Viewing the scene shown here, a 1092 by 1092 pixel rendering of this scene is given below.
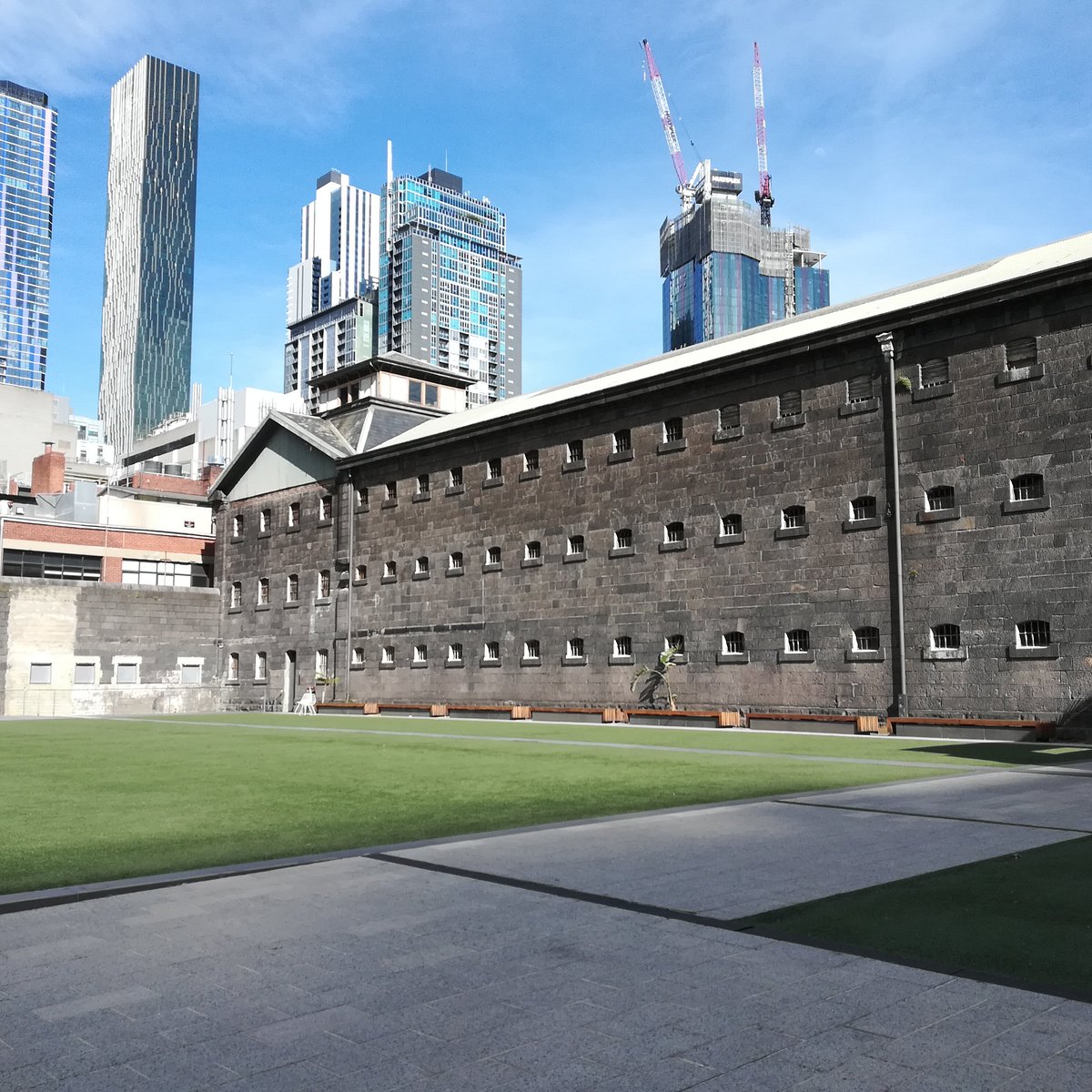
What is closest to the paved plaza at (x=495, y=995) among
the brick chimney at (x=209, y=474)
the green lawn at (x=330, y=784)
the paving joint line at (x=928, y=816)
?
the green lawn at (x=330, y=784)

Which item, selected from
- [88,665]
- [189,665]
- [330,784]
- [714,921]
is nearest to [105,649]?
[88,665]

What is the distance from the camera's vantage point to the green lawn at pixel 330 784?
9492mm

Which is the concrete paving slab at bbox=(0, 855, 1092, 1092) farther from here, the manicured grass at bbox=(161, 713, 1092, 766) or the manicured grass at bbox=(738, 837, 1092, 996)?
the manicured grass at bbox=(161, 713, 1092, 766)

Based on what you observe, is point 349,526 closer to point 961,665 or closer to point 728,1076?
point 961,665

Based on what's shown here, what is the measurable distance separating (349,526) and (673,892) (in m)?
39.9

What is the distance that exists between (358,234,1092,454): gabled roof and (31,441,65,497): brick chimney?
32959 millimetres

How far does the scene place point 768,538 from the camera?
102 ft

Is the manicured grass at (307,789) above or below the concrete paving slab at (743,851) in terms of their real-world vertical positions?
below

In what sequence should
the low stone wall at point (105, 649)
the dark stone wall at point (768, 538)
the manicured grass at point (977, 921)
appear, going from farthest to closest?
the low stone wall at point (105, 649) → the dark stone wall at point (768, 538) → the manicured grass at point (977, 921)

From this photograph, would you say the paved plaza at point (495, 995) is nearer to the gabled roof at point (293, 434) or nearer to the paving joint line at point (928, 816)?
the paving joint line at point (928, 816)

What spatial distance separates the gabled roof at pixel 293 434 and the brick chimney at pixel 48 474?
1955 centimetres

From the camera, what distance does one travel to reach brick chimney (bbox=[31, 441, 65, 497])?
68.0m

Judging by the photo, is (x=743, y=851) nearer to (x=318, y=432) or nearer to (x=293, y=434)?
(x=318, y=432)

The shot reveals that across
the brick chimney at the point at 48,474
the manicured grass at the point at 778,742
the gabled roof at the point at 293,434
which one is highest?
the brick chimney at the point at 48,474
